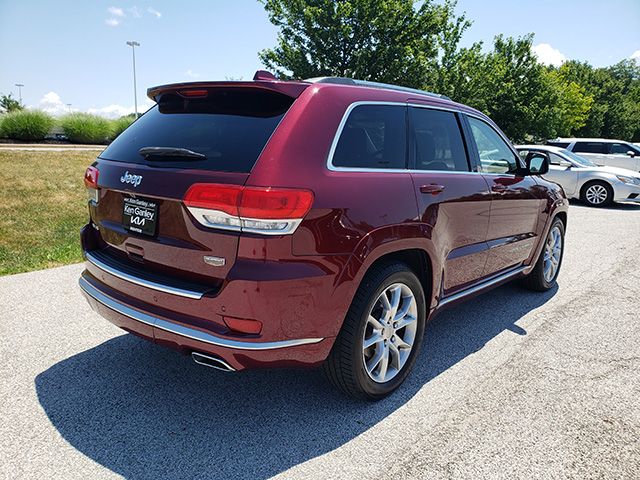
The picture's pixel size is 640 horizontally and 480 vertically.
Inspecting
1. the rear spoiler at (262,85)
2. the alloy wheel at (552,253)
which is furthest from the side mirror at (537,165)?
the rear spoiler at (262,85)

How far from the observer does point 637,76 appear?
93688 millimetres

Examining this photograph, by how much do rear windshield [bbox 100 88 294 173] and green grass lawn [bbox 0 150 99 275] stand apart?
363cm

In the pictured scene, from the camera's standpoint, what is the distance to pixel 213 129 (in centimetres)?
263

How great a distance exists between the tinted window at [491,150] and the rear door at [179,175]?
80.8 inches

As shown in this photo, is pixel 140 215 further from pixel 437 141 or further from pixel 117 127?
pixel 117 127

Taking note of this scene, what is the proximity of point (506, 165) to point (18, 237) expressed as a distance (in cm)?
695

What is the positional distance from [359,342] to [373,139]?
118cm

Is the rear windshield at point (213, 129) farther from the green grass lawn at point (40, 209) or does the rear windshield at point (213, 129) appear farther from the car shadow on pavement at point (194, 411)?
the green grass lawn at point (40, 209)

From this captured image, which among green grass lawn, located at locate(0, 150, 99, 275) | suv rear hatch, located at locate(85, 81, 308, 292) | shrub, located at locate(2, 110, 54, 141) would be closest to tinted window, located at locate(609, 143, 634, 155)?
green grass lawn, located at locate(0, 150, 99, 275)

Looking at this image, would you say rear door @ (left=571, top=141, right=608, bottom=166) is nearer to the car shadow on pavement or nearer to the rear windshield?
the car shadow on pavement

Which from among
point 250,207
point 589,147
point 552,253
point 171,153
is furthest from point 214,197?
point 589,147

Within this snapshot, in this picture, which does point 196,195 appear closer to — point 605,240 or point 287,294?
point 287,294

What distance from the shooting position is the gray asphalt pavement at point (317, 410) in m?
2.38

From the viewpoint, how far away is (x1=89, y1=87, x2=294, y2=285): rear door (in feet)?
7.79
